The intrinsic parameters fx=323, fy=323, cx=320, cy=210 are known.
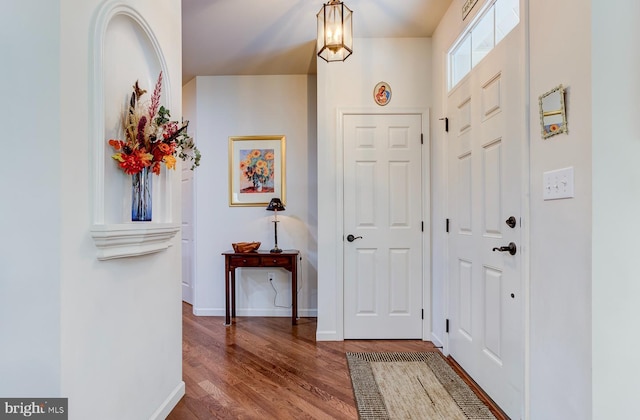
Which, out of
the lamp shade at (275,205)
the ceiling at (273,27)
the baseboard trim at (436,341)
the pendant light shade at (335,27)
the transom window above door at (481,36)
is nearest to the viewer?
the transom window above door at (481,36)

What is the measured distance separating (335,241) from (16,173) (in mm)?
2164

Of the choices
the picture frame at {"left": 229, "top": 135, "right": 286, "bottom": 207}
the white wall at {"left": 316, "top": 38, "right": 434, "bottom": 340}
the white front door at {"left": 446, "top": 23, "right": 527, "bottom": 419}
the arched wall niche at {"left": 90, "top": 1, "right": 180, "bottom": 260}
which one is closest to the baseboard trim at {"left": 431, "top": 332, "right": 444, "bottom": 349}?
the white front door at {"left": 446, "top": 23, "right": 527, "bottom": 419}

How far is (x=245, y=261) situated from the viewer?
10.8ft

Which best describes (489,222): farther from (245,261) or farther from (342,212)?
(245,261)

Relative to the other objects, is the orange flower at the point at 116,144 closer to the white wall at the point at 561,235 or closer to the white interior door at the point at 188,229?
the white wall at the point at 561,235

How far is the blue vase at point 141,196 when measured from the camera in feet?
4.97

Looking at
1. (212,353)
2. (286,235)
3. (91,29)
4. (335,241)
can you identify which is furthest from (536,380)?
(286,235)

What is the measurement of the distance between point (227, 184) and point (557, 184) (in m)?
3.10

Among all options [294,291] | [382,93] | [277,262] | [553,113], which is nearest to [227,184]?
[277,262]

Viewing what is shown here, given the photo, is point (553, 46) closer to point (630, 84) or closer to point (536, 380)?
point (630, 84)

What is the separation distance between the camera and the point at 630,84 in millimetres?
1123
